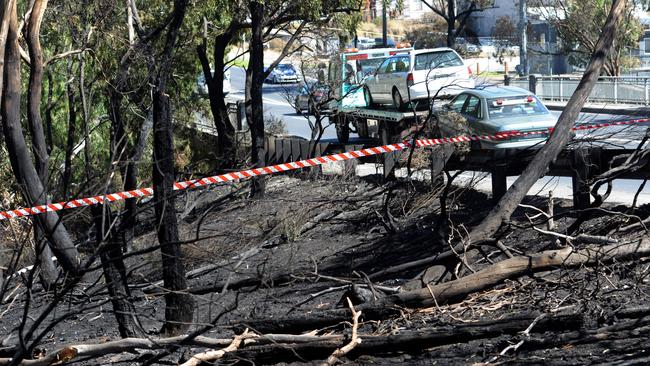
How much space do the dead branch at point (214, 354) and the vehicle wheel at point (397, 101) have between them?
1498cm

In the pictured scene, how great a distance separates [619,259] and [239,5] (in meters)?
12.0

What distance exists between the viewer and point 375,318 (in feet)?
26.6

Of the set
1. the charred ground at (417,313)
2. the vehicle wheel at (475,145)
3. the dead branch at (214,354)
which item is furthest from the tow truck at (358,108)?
the dead branch at (214,354)

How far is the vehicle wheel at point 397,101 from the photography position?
21.7 metres

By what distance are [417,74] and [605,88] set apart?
40.2ft

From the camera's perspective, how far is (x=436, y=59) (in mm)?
22344

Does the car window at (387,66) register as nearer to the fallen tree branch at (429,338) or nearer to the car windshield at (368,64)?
the car windshield at (368,64)

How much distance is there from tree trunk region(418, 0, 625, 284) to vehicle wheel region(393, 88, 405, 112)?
11.0 metres

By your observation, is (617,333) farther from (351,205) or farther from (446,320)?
(351,205)

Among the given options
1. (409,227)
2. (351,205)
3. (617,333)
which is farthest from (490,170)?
(617,333)

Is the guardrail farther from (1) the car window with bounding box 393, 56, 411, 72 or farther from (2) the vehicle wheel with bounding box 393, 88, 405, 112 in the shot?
(2) the vehicle wheel with bounding box 393, 88, 405, 112

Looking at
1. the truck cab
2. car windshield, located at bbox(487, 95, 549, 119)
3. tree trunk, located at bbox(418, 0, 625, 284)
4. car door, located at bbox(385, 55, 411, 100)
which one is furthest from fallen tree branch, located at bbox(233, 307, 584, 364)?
car door, located at bbox(385, 55, 411, 100)

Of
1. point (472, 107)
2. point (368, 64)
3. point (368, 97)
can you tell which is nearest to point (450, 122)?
point (472, 107)

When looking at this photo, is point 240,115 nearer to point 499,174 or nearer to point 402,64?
point 402,64
